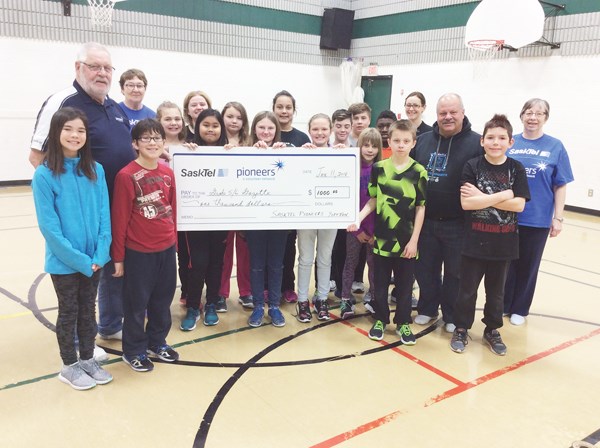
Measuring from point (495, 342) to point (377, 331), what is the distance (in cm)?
86

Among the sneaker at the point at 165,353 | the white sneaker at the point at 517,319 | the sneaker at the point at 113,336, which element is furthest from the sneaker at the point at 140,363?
the white sneaker at the point at 517,319

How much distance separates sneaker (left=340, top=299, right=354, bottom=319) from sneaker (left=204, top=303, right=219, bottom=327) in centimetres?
103

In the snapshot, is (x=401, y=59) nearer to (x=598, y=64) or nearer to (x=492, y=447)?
(x=598, y=64)

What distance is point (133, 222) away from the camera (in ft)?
9.41

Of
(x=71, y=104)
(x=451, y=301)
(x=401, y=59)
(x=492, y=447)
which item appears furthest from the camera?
(x=401, y=59)

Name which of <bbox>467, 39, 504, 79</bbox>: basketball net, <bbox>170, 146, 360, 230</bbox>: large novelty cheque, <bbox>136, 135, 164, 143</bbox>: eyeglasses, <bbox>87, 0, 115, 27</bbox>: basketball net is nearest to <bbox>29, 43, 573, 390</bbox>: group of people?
<bbox>136, 135, 164, 143</bbox>: eyeglasses

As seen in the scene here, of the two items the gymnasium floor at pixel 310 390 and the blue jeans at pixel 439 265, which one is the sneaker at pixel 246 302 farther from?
the blue jeans at pixel 439 265

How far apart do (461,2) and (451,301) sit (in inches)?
366

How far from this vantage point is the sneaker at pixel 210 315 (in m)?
3.71

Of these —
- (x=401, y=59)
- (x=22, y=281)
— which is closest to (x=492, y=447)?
(x=22, y=281)

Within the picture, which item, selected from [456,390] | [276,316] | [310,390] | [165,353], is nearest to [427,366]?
[456,390]

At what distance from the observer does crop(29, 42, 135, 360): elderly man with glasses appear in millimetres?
2787

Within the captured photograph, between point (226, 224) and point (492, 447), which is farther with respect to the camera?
point (226, 224)

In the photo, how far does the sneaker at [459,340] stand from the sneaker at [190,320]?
76.4 inches
